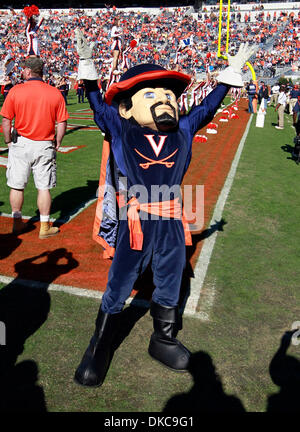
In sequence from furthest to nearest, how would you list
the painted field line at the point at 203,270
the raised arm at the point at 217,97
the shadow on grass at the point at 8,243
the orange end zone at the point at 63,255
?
the shadow on grass at the point at 8,243 < the orange end zone at the point at 63,255 < the painted field line at the point at 203,270 < the raised arm at the point at 217,97

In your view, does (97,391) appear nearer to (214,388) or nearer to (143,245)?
(214,388)

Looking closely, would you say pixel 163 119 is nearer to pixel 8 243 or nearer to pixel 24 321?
pixel 24 321

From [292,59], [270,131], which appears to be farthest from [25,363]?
[292,59]

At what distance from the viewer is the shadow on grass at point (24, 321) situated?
7.94 ft

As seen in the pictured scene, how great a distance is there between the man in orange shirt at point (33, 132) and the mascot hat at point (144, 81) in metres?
1.99

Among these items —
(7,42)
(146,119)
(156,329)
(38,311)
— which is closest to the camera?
(146,119)

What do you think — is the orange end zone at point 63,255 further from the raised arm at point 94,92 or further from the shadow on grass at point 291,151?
the shadow on grass at point 291,151

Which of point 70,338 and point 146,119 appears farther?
point 70,338

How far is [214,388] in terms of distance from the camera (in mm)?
2559

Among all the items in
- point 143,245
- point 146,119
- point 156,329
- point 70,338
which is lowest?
point 70,338

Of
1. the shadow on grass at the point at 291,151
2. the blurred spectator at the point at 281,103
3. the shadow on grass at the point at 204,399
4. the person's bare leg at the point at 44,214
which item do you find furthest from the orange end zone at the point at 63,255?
the blurred spectator at the point at 281,103

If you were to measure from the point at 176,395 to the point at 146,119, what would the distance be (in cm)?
193

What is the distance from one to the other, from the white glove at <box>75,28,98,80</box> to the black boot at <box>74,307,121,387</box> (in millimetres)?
1742

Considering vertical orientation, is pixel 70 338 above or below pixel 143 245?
below
